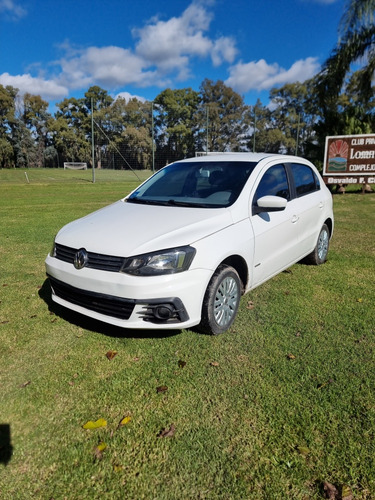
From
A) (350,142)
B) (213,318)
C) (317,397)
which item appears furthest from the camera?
(350,142)

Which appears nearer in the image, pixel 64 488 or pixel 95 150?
pixel 64 488

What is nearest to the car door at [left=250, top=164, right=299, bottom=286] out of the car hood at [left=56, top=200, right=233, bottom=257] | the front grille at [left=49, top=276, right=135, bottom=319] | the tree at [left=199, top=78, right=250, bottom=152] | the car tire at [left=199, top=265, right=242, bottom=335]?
the car tire at [left=199, top=265, right=242, bottom=335]

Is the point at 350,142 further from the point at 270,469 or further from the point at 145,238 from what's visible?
the point at 270,469

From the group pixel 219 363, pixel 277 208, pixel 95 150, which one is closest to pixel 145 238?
pixel 219 363

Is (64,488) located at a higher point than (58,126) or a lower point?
lower

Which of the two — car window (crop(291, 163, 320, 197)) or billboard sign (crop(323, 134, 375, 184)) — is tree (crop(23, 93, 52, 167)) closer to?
billboard sign (crop(323, 134, 375, 184))

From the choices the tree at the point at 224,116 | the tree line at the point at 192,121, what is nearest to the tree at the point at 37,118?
the tree line at the point at 192,121

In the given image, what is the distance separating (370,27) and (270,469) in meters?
20.2

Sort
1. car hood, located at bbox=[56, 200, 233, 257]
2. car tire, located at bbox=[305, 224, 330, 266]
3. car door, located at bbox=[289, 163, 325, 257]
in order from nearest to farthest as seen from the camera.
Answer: car hood, located at bbox=[56, 200, 233, 257] → car door, located at bbox=[289, 163, 325, 257] → car tire, located at bbox=[305, 224, 330, 266]

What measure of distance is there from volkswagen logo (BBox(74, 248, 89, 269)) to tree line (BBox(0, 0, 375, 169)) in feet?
55.6

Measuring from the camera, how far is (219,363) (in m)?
2.95

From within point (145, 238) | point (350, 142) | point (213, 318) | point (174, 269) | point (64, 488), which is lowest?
point (64, 488)

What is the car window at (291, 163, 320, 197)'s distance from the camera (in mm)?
4706

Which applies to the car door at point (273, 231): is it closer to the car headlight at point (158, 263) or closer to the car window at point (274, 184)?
the car window at point (274, 184)
